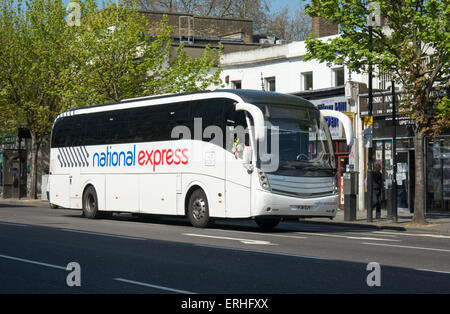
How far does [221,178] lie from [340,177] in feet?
47.4

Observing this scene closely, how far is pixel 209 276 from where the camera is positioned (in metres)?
10.4

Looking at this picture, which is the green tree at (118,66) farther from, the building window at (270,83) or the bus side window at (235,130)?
the bus side window at (235,130)

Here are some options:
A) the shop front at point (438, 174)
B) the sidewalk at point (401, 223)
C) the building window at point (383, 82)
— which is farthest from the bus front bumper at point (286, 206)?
the building window at point (383, 82)

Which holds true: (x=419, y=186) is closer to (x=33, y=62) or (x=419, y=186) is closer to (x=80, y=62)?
(x=80, y=62)

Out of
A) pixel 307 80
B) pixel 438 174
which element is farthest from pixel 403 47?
pixel 307 80

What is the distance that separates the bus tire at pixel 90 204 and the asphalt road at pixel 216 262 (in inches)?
261

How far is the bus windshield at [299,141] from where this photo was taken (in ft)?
62.7

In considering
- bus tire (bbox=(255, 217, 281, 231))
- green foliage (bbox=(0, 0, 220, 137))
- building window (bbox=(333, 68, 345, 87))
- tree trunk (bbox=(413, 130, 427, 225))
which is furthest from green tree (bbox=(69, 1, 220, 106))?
bus tire (bbox=(255, 217, 281, 231))

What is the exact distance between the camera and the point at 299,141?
63.4 ft

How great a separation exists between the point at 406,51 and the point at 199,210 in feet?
25.2

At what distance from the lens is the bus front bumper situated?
1884 centimetres

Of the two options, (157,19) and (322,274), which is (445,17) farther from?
(157,19)
